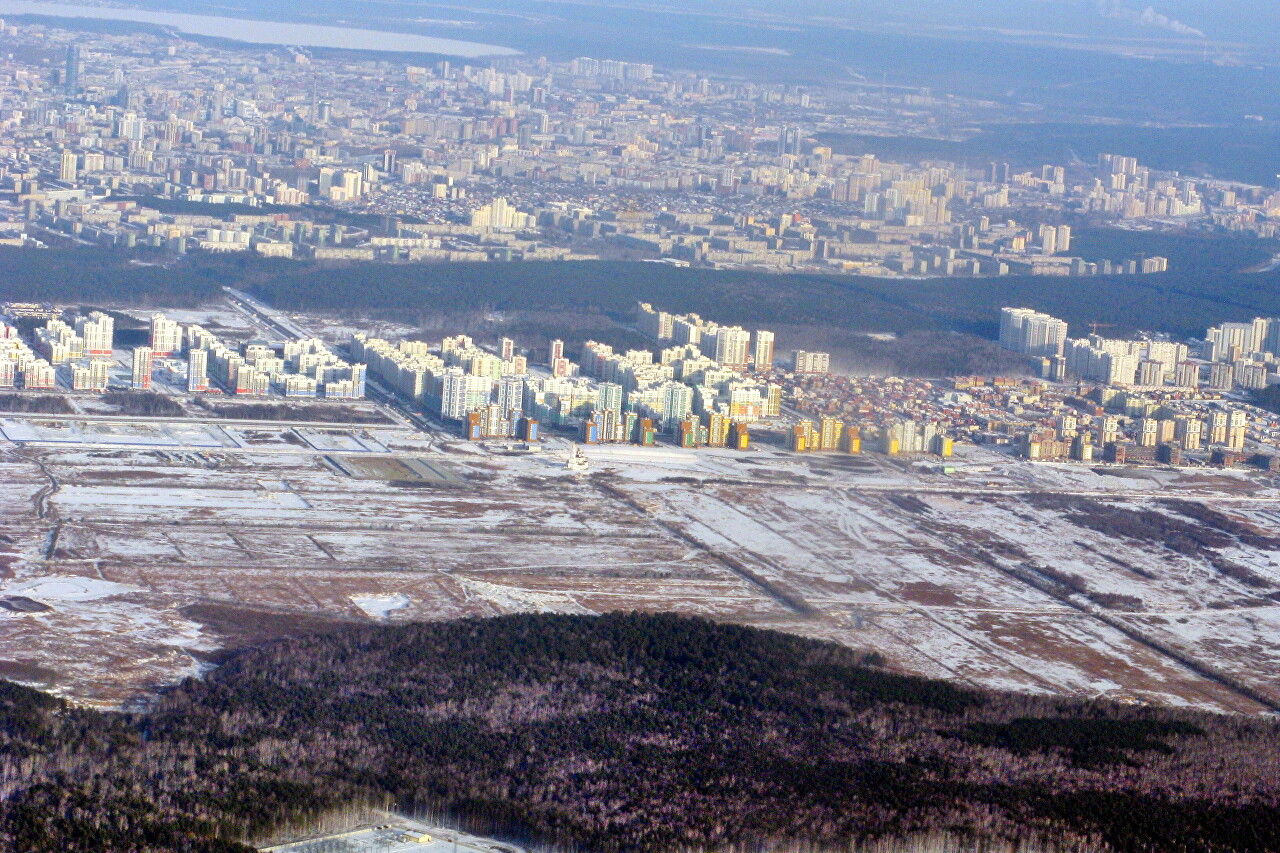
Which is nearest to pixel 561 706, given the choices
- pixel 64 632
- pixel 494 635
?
pixel 494 635

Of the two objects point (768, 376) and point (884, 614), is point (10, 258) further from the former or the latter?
point (884, 614)

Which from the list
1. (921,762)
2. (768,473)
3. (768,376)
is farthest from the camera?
(768,376)

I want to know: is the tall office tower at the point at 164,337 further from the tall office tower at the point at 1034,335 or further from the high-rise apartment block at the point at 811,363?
the tall office tower at the point at 1034,335

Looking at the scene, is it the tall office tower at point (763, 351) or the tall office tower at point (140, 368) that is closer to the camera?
the tall office tower at point (140, 368)

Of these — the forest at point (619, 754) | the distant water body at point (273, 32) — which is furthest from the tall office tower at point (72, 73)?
the forest at point (619, 754)

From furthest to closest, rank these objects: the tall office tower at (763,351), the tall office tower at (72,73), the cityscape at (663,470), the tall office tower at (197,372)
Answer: the tall office tower at (72,73)
the tall office tower at (763,351)
the tall office tower at (197,372)
the cityscape at (663,470)

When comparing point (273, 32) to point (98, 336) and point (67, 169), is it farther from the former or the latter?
point (98, 336)

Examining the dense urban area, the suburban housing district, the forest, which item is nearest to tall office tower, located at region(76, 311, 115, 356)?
the suburban housing district
